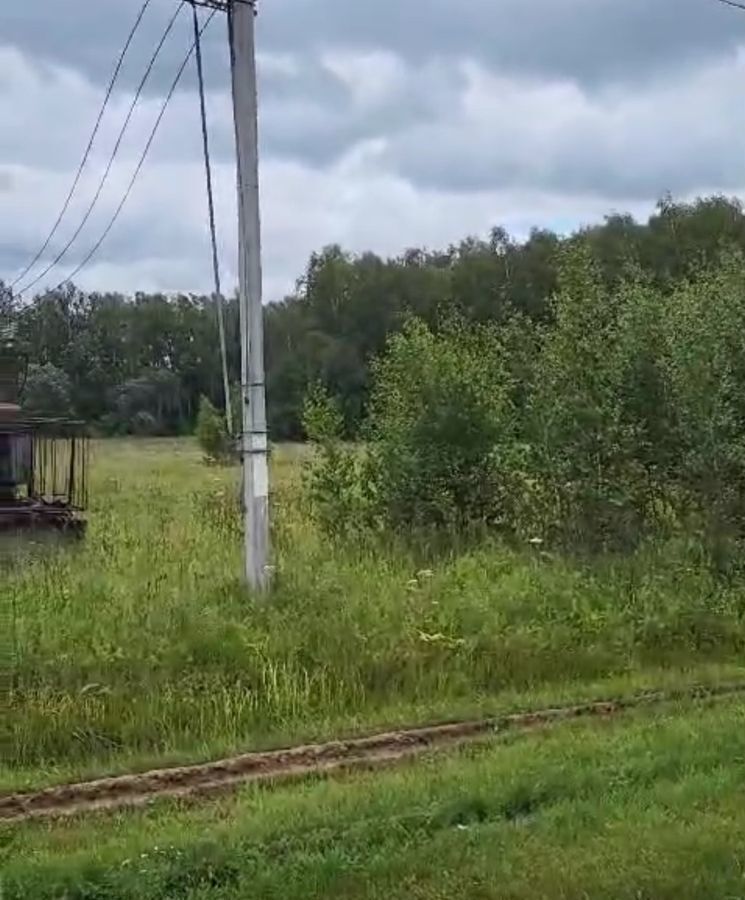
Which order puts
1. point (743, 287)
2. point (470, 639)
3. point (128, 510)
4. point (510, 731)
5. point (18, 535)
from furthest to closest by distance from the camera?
point (128, 510) → point (18, 535) → point (743, 287) → point (470, 639) → point (510, 731)

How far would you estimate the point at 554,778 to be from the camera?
6168 mm

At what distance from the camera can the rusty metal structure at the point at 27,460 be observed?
52.3 feet

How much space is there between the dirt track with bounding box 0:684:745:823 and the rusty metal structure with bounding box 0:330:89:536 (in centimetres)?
891

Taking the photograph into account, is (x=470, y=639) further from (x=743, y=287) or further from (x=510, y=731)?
(x=743, y=287)

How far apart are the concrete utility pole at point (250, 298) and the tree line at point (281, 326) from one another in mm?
16177

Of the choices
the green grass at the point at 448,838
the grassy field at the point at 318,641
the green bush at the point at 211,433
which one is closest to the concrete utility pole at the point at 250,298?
the grassy field at the point at 318,641

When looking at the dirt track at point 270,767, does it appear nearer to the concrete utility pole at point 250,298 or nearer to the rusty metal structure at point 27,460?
the concrete utility pole at point 250,298

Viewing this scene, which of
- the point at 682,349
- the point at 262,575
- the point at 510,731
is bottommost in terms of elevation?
the point at 510,731

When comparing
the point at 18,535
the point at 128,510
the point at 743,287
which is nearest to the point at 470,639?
the point at 743,287

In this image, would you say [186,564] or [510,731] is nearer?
[510,731]

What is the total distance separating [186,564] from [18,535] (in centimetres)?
488

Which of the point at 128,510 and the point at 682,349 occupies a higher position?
the point at 682,349

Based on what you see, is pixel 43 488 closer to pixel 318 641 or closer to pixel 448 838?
pixel 318 641

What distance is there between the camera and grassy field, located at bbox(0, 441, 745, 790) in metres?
7.97
